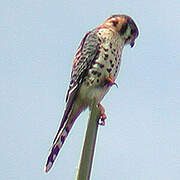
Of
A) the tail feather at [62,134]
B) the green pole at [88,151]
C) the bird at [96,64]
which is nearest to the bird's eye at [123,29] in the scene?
the bird at [96,64]

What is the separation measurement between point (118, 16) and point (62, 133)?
2.80 m

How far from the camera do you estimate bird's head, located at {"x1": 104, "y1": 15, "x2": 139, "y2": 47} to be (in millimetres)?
6902

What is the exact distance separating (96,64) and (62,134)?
4.79ft

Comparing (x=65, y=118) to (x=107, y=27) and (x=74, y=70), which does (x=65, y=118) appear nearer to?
(x=74, y=70)

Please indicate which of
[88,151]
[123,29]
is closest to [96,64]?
[123,29]

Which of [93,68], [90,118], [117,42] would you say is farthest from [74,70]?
[90,118]

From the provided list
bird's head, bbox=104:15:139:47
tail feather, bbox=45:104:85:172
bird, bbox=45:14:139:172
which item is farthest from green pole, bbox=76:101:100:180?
bird's head, bbox=104:15:139:47

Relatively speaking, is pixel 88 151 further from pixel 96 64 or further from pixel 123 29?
pixel 123 29

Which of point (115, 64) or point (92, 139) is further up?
point (115, 64)

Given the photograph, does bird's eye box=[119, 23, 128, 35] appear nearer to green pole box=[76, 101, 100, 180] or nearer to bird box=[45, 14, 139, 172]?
bird box=[45, 14, 139, 172]

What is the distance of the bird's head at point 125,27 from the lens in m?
6.90

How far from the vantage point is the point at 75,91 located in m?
5.98

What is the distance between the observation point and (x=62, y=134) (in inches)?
196

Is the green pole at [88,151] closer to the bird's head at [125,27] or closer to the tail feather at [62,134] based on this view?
the tail feather at [62,134]
